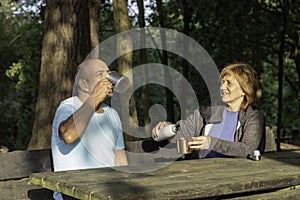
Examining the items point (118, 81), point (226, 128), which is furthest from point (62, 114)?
point (226, 128)

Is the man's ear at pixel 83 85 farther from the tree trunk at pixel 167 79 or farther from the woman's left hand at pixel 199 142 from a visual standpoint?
the tree trunk at pixel 167 79

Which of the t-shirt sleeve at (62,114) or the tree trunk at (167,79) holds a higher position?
the tree trunk at (167,79)

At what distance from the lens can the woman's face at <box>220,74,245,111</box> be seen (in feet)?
15.7

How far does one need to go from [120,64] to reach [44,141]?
623 centimetres

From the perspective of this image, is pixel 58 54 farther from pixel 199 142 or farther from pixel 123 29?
pixel 123 29

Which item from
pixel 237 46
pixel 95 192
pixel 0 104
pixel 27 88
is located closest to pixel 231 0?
pixel 237 46

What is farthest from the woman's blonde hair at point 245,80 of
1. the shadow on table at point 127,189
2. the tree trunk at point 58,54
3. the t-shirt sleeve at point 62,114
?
the tree trunk at point 58,54

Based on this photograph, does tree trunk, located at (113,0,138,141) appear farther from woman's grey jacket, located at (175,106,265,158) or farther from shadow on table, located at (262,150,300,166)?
shadow on table, located at (262,150,300,166)

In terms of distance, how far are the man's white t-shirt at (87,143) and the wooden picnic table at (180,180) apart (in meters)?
0.58

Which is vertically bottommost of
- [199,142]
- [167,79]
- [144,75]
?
[199,142]

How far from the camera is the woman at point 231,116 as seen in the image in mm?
4609

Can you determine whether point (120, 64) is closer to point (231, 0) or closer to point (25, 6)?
point (231, 0)

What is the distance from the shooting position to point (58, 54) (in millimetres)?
6988

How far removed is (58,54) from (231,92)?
8.97ft
